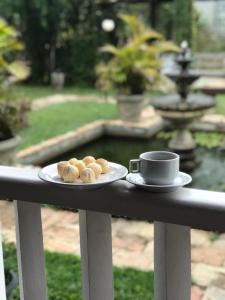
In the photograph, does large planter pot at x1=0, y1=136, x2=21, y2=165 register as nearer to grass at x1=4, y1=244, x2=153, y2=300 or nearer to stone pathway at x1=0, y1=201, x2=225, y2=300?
stone pathway at x1=0, y1=201, x2=225, y2=300

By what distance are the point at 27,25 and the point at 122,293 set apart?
11.1m

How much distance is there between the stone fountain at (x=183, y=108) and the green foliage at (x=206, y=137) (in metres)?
0.94

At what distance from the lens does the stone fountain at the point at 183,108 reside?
18.4ft

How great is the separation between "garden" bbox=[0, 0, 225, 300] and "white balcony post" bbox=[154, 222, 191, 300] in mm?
1371

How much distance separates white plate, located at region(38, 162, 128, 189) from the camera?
3.32 feet

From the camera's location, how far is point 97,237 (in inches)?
41.9

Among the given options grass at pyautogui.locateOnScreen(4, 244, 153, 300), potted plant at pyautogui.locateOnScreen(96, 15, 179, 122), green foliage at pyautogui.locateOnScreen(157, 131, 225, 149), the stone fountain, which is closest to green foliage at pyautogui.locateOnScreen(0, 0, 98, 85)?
potted plant at pyautogui.locateOnScreen(96, 15, 179, 122)

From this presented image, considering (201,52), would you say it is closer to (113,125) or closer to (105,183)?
(113,125)

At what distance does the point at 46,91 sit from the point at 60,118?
3.54m

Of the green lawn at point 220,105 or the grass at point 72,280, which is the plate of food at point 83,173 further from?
the green lawn at point 220,105

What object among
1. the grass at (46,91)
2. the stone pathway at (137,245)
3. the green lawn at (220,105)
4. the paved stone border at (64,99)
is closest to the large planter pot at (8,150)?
the stone pathway at (137,245)

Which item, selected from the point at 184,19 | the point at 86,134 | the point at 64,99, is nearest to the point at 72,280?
the point at 86,134

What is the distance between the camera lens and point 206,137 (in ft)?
23.9

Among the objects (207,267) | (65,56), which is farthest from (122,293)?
(65,56)
